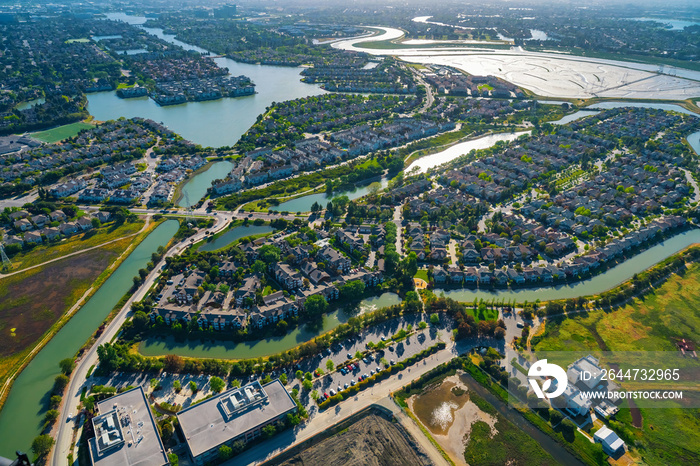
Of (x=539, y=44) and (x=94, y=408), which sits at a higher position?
(x=539, y=44)

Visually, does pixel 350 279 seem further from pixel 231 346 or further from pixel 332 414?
pixel 332 414

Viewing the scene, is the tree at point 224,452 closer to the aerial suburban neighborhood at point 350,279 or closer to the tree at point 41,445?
the aerial suburban neighborhood at point 350,279

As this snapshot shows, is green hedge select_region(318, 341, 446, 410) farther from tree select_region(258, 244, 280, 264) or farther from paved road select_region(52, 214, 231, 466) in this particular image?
tree select_region(258, 244, 280, 264)

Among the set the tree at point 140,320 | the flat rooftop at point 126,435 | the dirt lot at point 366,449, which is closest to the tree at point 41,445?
the flat rooftop at point 126,435

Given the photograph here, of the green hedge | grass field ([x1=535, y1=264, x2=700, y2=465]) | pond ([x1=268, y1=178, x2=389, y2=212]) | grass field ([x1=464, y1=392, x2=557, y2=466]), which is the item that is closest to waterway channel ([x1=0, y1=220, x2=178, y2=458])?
pond ([x1=268, y1=178, x2=389, y2=212])

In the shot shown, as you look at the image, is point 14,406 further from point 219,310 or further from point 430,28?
point 430,28

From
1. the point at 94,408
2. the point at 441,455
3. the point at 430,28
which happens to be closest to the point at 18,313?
the point at 94,408
